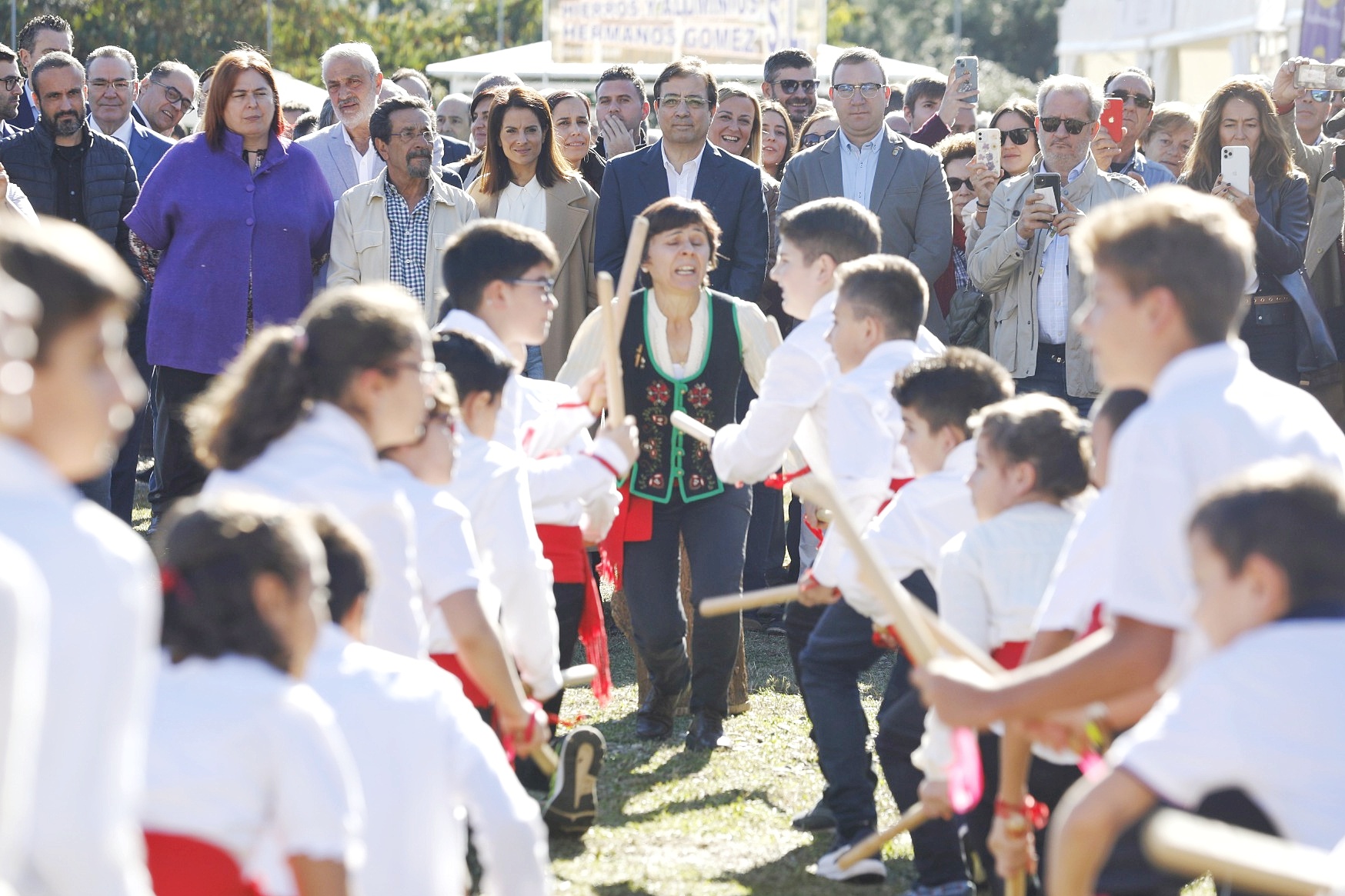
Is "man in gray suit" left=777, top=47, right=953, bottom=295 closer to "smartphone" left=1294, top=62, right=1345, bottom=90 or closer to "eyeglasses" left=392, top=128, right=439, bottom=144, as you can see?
"eyeglasses" left=392, top=128, right=439, bottom=144

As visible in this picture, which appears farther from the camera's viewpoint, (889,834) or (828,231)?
(828,231)

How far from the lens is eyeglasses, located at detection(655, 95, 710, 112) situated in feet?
26.0

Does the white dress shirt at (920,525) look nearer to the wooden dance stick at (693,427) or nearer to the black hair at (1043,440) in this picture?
the black hair at (1043,440)

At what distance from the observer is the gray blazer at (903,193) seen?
8.20m

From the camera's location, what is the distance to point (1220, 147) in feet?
26.0

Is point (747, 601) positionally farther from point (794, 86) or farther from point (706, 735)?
point (794, 86)

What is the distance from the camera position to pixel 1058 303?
7652 mm

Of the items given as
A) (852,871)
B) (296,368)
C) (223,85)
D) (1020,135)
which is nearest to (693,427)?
(852,871)

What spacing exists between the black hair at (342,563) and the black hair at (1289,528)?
1.44m

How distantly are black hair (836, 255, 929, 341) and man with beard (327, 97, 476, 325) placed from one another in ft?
9.76

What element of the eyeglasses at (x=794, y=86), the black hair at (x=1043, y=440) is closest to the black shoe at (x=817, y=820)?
the black hair at (x=1043, y=440)

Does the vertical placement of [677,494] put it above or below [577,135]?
below

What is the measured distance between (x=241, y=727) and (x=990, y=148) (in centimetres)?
663

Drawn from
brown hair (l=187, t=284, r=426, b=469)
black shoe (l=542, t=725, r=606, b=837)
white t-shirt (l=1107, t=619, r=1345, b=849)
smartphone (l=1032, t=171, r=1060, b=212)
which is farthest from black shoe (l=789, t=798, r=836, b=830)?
smartphone (l=1032, t=171, r=1060, b=212)
